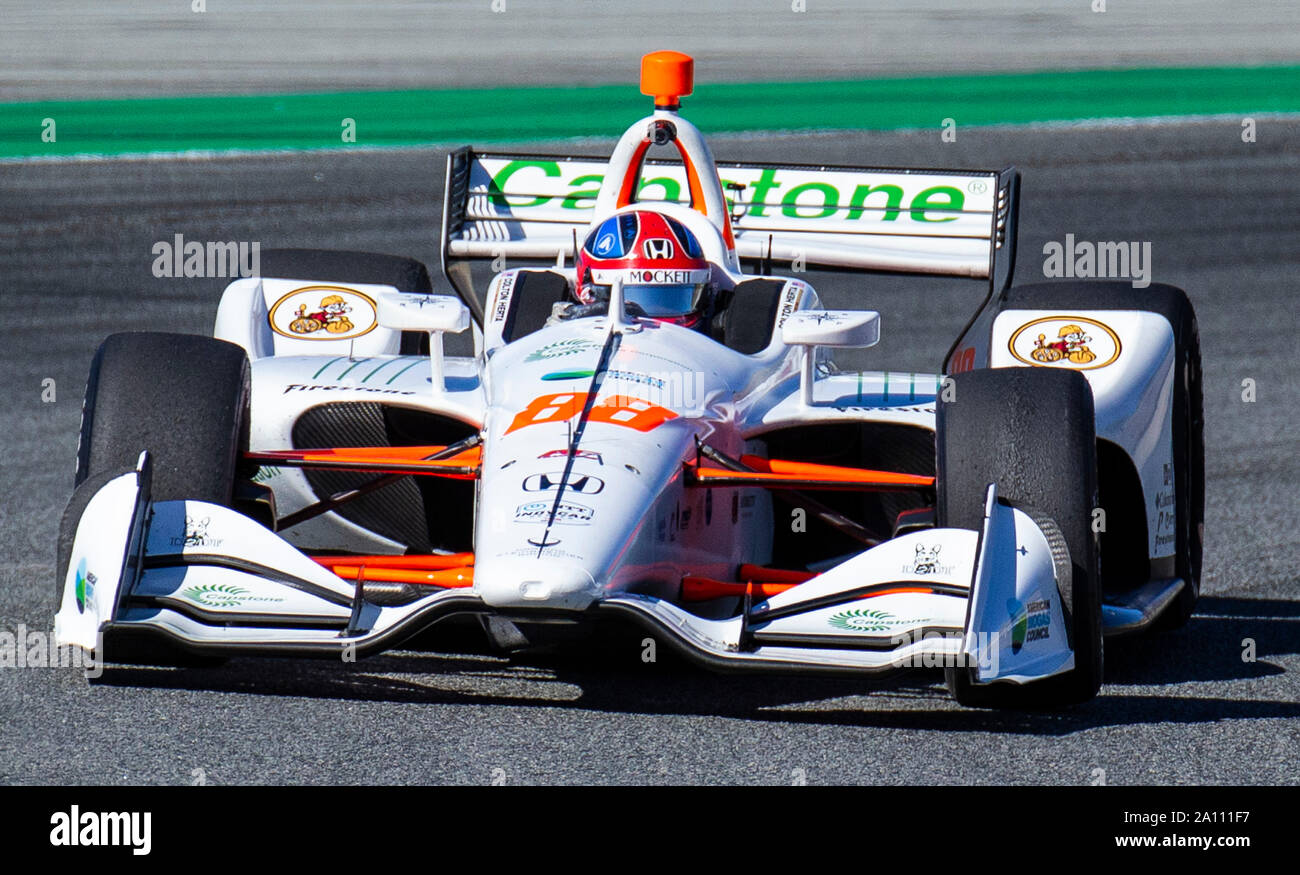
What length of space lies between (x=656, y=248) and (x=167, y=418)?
1.65 m

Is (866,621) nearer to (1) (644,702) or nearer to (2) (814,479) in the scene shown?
(2) (814,479)

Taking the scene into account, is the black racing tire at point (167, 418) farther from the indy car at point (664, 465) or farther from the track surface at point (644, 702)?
the track surface at point (644, 702)

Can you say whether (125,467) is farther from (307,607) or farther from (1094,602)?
(1094,602)

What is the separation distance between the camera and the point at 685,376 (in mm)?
6059

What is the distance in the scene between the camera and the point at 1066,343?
6898 millimetres

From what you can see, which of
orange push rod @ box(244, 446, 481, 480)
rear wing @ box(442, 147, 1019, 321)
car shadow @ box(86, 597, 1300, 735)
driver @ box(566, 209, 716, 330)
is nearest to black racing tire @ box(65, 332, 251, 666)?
orange push rod @ box(244, 446, 481, 480)

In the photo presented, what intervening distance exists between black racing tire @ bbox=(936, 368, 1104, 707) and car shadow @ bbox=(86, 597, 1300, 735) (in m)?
0.11

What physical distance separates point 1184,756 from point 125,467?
280 centimetres

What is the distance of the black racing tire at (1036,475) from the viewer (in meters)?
5.47

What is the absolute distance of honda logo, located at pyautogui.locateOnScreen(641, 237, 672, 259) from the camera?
21.6 ft

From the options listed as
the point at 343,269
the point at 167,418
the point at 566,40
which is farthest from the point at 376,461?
the point at 566,40

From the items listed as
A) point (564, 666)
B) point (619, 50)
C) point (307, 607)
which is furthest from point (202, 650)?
point (619, 50)

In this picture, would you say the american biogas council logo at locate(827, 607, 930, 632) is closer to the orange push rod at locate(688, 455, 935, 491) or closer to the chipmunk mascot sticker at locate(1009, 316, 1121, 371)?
the orange push rod at locate(688, 455, 935, 491)

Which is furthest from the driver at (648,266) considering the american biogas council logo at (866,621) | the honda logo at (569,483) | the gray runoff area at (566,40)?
the gray runoff area at (566,40)
